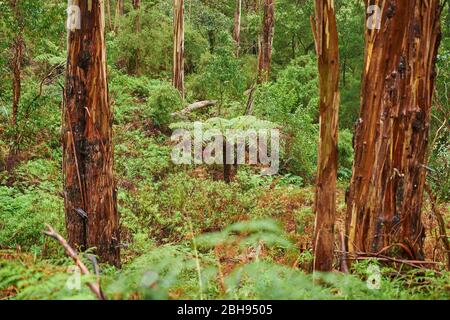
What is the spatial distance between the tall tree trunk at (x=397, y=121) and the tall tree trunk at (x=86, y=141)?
8.90ft

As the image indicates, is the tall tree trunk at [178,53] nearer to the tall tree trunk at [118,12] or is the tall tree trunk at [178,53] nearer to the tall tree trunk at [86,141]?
the tall tree trunk at [118,12]

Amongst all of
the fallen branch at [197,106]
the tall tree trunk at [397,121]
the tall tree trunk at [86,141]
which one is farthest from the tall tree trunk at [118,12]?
the tall tree trunk at [397,121]

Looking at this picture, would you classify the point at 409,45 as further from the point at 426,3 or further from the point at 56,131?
the point at 56,131

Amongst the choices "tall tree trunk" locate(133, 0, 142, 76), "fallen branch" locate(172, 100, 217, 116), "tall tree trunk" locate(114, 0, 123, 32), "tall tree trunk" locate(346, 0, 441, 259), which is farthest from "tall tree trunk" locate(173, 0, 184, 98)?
"tall tree trunk" locate(346, 0, 441, 259)

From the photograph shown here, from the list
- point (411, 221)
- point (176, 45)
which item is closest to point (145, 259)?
point (411, 221)

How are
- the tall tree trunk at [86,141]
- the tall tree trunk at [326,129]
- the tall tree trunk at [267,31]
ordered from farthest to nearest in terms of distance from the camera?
the tall tree trunk at [267,31] < the tall tree trunk at [86,141] < the tall tree trunk at [326,129]

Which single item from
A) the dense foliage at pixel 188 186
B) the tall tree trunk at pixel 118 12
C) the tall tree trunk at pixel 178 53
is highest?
the tall tree trunk at pixel 118 12

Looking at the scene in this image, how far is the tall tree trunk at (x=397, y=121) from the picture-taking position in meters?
3.46

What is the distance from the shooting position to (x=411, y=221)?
3.58 m

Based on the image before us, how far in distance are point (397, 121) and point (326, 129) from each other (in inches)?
20.4

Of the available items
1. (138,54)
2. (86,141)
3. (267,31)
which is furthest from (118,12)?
(86,141)

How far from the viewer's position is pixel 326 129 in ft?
11.4

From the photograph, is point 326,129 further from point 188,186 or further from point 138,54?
point 138,54

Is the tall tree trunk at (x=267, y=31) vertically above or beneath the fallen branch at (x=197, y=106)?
above
